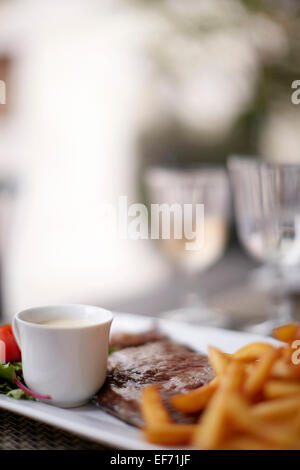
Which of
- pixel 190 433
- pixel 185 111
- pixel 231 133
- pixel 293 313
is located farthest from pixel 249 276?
pixel 190 433

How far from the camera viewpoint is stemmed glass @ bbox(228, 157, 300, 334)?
4.22 ft

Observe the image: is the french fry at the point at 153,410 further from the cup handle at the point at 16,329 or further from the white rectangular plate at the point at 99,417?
the cup handle at the point at 16,329

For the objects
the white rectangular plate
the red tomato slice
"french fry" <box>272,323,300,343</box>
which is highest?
"french fry" <box>272,323,300,343</box>

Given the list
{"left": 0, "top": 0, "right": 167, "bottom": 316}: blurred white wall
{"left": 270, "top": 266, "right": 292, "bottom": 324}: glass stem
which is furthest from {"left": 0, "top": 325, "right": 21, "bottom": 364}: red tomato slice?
{"left": 0, "top": 0, "right": 167, "bottom": 316}: blurred white wall

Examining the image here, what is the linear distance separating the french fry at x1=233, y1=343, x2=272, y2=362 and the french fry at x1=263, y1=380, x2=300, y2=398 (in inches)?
3.2

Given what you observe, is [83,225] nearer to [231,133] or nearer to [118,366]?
[231,133]

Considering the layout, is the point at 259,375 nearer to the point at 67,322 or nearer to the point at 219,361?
the point at 219,361

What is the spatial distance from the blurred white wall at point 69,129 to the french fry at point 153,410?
284 cm

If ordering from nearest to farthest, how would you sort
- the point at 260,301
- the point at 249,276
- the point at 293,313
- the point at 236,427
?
the point at 236,427, the point at 293,313, the point at 260,301, the point at 249,276

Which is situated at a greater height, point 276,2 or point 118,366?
point 276,2

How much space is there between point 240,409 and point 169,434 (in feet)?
0.31

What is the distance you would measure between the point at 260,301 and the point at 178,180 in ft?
1.93

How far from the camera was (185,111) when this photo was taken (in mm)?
3074

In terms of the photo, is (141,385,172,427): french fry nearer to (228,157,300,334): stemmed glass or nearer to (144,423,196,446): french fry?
(144,423,196,446): french fry
